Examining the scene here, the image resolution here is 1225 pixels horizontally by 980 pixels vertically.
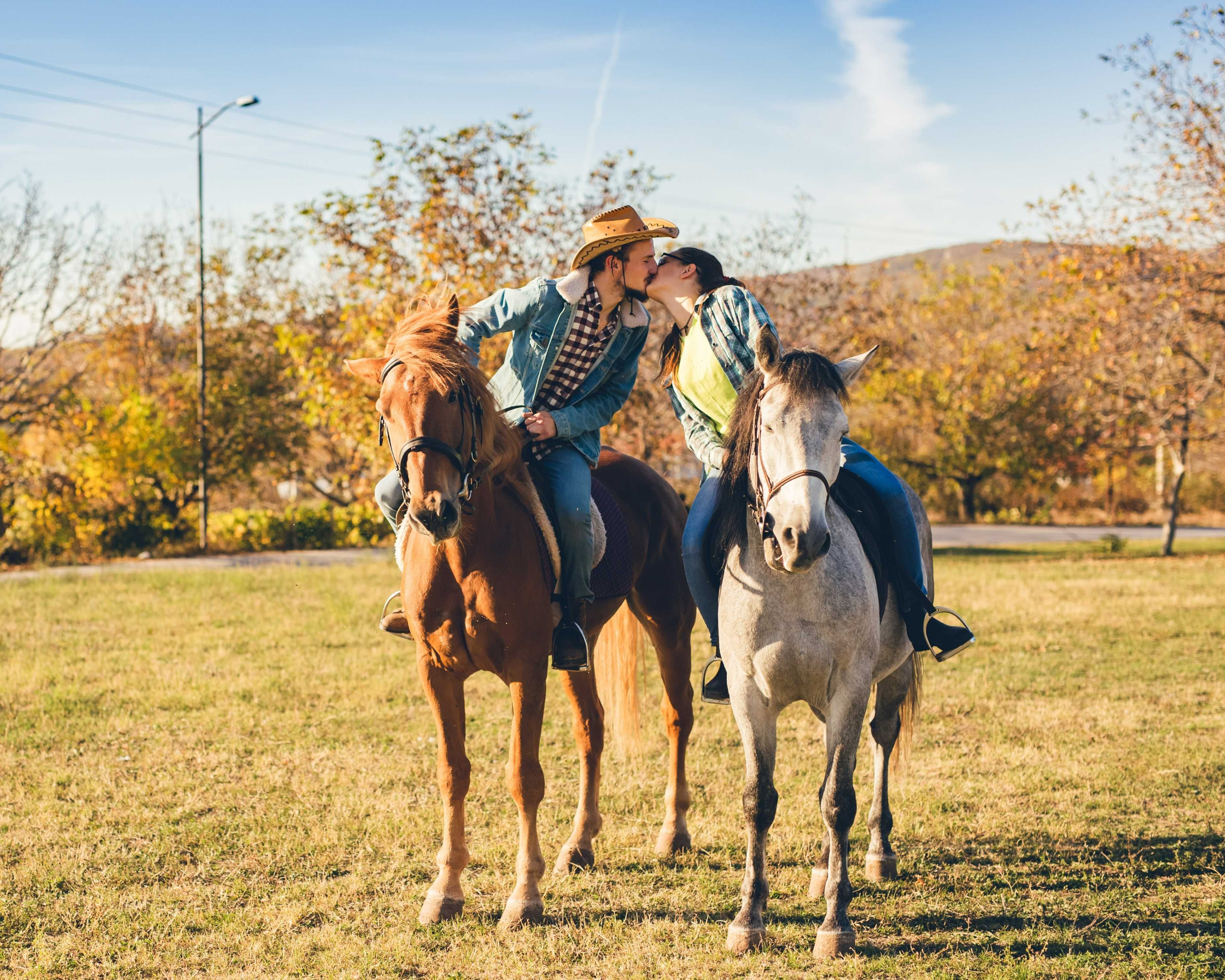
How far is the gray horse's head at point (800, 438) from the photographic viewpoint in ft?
11.0

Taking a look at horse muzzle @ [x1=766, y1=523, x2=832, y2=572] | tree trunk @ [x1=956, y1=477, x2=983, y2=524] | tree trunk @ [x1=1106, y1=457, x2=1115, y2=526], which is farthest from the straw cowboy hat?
tree trunk @ [x1=1106, y1=457, x2=1115, y2=526]

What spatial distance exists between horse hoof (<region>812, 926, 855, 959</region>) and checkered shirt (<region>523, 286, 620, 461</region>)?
2.31 metres

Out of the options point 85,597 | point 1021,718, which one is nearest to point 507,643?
point 1021,718

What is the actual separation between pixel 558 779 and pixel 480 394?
10.5 feet

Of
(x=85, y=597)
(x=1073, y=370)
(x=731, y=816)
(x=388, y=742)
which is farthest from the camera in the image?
(x=1073, y=370)

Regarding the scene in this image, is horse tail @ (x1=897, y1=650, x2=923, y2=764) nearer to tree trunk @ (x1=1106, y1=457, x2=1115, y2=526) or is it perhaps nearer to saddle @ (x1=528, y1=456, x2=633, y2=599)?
saddle @ (x1=528, y1=456, x2=633, y2=599)

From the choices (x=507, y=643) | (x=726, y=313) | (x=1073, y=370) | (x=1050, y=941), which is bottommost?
(x=1050, y=941)

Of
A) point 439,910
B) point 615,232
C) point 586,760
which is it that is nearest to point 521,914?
point 439,910

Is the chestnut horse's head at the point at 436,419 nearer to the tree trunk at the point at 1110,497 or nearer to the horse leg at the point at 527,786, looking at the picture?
the horse leg at the point at 527,786

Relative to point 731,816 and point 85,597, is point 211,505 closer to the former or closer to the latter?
point 85,597

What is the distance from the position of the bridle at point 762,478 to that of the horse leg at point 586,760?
5.14ft

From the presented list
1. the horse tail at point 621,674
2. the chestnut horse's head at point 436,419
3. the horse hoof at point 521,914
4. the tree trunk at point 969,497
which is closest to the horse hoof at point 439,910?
the horse hoof at point 521,914

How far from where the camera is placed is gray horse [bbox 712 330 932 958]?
359cm

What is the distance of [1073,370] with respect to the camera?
55.2ft
